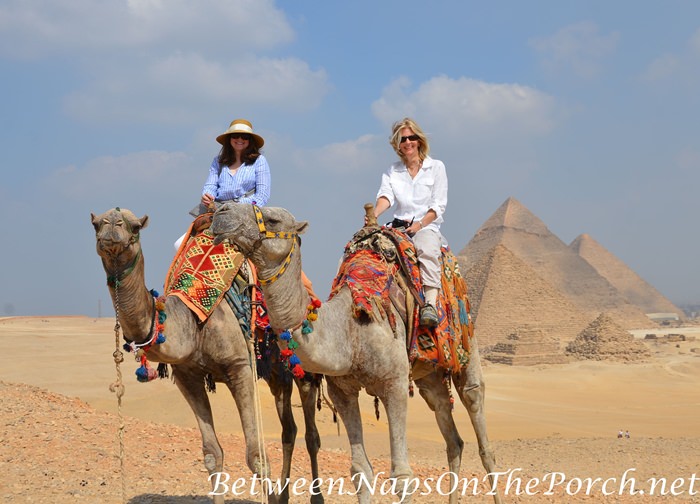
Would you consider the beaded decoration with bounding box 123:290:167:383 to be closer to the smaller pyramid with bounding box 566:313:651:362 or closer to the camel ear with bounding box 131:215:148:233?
the camel ear with bounding box 131:215:148:233

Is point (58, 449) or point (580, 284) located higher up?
point (580, 284)

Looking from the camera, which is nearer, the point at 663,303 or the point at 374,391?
the point at 374,391

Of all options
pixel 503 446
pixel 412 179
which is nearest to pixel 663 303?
pixel 503 446

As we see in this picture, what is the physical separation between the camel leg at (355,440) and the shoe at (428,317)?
68 centimetres

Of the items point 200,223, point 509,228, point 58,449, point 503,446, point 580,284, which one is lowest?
point 503,446

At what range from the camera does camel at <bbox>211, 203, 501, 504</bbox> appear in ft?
13.7

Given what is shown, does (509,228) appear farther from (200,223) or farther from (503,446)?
(200,223)

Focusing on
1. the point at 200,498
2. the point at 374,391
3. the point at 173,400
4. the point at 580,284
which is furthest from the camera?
the point at 580,284

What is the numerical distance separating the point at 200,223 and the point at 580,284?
6184 inches

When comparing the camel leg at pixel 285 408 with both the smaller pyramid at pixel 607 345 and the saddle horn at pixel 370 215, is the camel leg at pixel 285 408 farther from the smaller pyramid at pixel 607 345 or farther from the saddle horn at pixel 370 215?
the smaller pyramid at pixel 607 345

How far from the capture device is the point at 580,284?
15588 cm

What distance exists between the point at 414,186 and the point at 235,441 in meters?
6.48

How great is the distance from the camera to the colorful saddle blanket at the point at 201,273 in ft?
18.3

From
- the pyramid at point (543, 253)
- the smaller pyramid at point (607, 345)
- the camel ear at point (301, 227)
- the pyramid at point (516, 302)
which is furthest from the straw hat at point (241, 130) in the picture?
the pyramid at point (543, 253)
